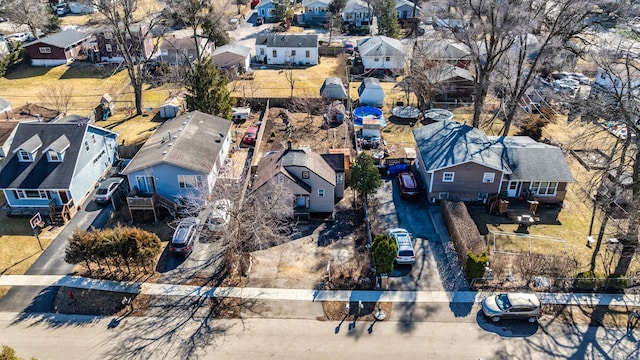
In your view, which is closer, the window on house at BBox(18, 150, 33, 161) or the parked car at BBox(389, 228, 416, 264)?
the parked car at BBox(389, 228, 416, 264)

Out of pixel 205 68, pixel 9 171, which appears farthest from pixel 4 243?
pixel 205 68

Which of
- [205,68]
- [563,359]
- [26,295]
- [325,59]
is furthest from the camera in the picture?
[325,59]

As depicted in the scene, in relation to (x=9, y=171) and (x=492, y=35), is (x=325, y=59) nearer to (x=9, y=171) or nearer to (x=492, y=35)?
(x=492, y=35)

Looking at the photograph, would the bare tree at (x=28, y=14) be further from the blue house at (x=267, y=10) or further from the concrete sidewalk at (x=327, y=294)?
the concrete sidewalk at (x=327, y=294)

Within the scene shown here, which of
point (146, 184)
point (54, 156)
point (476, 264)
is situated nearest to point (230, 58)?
point (54, 156)

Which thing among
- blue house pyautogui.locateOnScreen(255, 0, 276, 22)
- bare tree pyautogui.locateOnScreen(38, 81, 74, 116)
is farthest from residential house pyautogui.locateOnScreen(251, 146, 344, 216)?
blue house pyautogui.locateOnScreen(255, 0, 276, 22)

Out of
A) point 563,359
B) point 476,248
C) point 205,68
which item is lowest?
point 563,359

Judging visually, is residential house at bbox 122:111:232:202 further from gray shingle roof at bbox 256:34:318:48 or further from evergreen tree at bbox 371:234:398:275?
gray shingle roof at bbox 256:34:318:48
